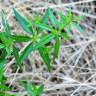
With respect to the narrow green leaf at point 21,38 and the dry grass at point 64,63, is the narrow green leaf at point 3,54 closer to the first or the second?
the narrow green leaf at point 21,38

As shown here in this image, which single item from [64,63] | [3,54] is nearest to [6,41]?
[3,54]

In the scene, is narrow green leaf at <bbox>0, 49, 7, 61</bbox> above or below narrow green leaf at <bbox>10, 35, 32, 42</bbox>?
below

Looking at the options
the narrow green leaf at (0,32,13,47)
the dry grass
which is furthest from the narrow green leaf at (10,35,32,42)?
the dry grass

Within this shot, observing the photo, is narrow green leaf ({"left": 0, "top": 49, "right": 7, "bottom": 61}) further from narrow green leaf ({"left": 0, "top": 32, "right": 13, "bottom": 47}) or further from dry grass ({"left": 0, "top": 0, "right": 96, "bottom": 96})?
dry grass ({"left": 0, "top": 0, "right": 96, "bottom": 96})

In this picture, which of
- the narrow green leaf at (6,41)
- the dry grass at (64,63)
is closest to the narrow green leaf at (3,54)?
the narrow green leaf at (6,41)

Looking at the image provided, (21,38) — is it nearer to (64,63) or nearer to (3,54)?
(3,54)

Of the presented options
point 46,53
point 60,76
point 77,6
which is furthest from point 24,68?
point 46,53

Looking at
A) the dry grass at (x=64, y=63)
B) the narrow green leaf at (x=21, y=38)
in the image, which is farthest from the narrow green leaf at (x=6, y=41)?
the dry grass at (x=64, y=63)

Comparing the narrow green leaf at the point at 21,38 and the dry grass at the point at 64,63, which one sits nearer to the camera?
the narrow green leaf at the point at 21,38

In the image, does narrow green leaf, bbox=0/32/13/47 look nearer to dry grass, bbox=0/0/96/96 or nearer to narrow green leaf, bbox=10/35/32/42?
narrow green leaf, bbox=10/35/32/42

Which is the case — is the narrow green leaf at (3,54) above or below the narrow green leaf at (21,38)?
below

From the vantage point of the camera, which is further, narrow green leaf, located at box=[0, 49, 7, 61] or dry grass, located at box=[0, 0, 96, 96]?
dry grass, located at box=[0, 0, 96, 96]
